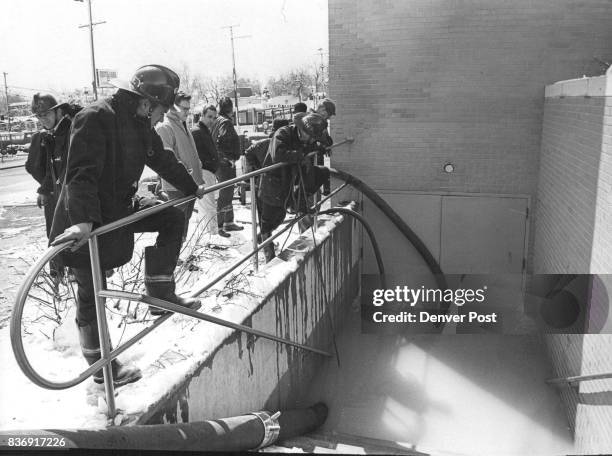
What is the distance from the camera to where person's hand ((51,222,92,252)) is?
7.08 ft

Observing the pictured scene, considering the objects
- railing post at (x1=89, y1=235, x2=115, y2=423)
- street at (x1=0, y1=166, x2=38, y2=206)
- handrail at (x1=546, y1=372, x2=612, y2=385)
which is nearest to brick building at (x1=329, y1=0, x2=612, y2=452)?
handrail at (x1=546, y1=372, x2=612, y2=385)

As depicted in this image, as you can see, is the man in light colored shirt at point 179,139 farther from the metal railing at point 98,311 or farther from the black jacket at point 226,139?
the metal railing at point 98,311

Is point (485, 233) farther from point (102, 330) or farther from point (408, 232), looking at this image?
point (102, 330)

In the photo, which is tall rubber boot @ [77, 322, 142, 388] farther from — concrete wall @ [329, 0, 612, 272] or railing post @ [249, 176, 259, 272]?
concrete wall @ [329, 0, 612, 272]

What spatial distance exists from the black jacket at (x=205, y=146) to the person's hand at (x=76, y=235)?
407cm

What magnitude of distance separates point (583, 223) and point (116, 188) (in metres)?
3.84

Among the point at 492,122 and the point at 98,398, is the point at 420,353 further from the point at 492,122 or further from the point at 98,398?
the point at 98,398

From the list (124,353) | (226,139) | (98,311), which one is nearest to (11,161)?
(226,139)

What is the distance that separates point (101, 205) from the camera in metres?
2.68

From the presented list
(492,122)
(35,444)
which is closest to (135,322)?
(35,444)

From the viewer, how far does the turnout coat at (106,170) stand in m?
2.44

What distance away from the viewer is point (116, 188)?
9.02 ft

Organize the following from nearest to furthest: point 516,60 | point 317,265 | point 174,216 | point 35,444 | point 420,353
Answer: point 35,444 < point 174,216 < point 317,265 < point 420,353 < point 516,60

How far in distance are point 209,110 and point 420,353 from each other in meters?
3.86
